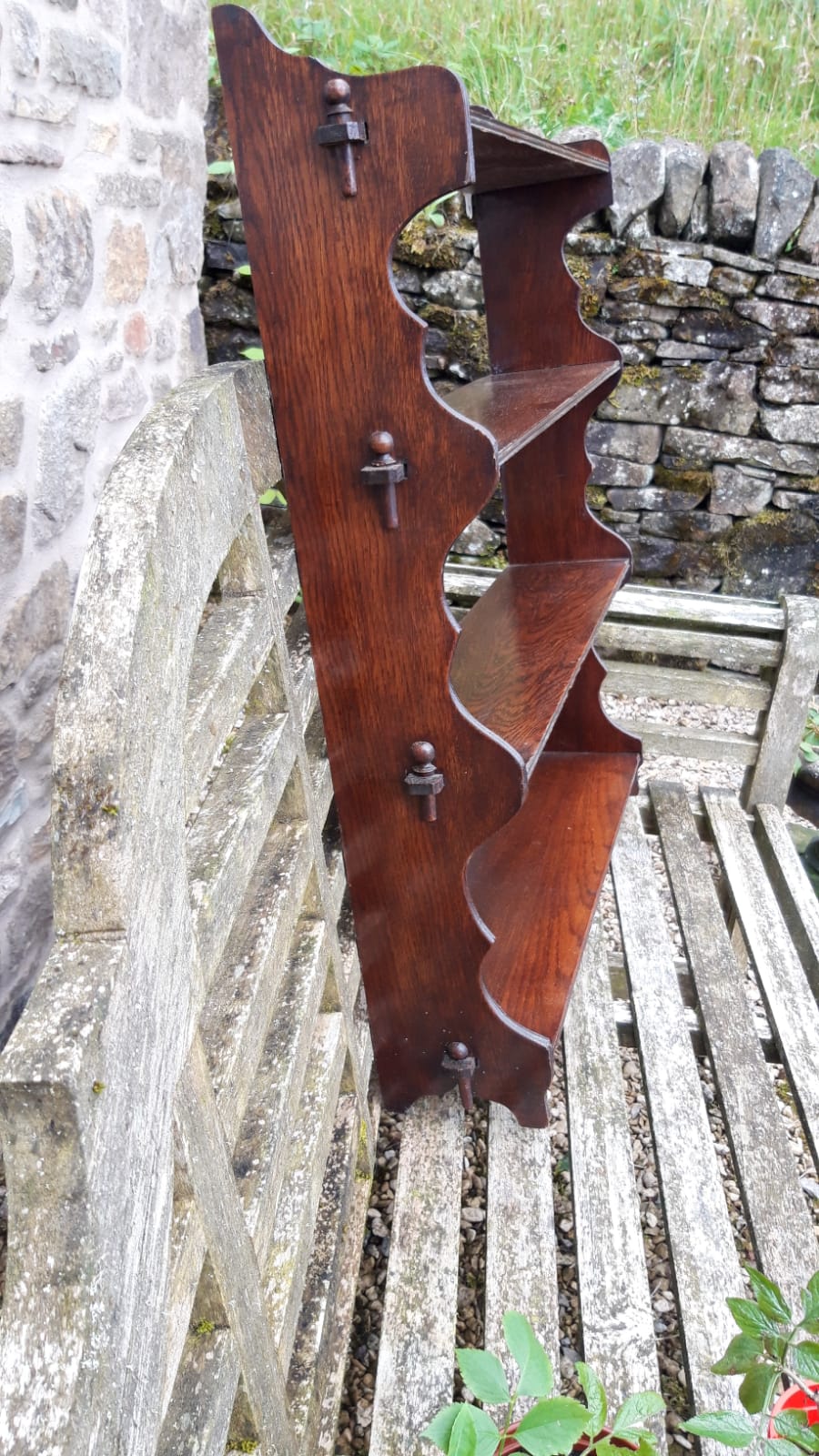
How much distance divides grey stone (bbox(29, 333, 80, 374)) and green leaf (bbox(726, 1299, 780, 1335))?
1.95 metres

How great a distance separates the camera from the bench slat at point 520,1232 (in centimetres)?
140

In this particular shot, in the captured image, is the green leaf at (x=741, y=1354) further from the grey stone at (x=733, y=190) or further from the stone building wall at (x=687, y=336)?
the grey stone at (x=733, y=190)

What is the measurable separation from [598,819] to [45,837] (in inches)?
46.9

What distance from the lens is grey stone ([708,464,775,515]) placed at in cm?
381

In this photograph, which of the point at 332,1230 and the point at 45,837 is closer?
the point at 332,1230

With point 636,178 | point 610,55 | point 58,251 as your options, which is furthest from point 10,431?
point 610,55

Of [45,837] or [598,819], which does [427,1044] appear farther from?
[45,837]

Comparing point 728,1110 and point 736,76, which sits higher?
point 736,76

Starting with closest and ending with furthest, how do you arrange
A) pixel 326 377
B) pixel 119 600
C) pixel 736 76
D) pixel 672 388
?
pixel 119 600
pixel 326 377
pixel 672 388
pixel 736 76

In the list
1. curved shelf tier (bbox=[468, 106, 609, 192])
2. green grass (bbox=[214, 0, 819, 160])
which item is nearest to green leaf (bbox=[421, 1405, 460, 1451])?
curved shelf tier (bbox=[468, 106, 609, 192])

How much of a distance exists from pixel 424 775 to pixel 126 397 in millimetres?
1543

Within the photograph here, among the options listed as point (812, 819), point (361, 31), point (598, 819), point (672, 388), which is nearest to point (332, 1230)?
point (598, 819)

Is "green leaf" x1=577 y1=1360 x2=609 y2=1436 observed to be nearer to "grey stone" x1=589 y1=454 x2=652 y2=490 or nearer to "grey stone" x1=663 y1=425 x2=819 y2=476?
"grey stone" x1=589 y1=454 x2=652 y2=490

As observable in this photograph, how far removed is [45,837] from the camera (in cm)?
209
